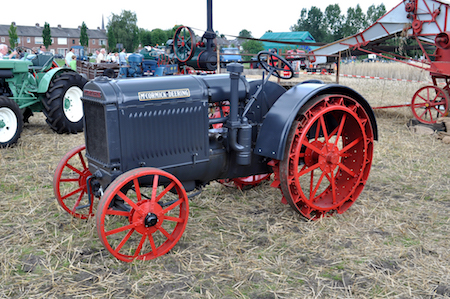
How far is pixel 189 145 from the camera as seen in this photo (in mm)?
3127

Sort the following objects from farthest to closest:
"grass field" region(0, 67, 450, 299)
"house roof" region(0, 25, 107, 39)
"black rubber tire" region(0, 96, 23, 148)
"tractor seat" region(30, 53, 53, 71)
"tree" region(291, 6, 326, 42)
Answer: "house roof" region(0, 25, 107, 39)
"tree" region(291, 6, 326, 42)
"tractor seat" region(30, 53, 53, 71)
"black rubber tire" region(0, 96, 23, 148)
"grass field" region(0, 67, 450, 299)

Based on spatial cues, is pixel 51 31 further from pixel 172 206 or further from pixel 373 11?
pixel 172 206

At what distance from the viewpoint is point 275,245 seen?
316 cm

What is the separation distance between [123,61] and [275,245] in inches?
539

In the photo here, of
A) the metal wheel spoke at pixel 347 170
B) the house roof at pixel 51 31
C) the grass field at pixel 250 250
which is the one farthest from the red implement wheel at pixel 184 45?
the house roof at pixel 51 31

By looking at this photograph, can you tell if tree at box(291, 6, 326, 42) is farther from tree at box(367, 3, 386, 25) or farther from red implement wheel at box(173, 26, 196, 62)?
red implement wheel at box(173, 26, 196, 62)

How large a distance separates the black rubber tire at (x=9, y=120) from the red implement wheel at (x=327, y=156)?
4438mm

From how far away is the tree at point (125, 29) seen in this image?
62.8m

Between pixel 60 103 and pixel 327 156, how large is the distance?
16.8 ft

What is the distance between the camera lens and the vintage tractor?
9.22ft

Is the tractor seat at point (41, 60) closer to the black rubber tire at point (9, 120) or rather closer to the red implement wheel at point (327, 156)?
the black rubber tire at point (9, 120)

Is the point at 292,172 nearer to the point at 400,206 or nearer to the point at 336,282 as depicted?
the point at 336,282

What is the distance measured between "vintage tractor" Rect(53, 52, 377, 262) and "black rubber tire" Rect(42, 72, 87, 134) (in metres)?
3.46

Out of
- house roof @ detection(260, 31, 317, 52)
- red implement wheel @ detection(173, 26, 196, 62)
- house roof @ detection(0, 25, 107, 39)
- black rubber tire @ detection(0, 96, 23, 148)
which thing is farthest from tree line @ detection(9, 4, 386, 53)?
black rubber tire @ detection(0, 96, 23, 148)
